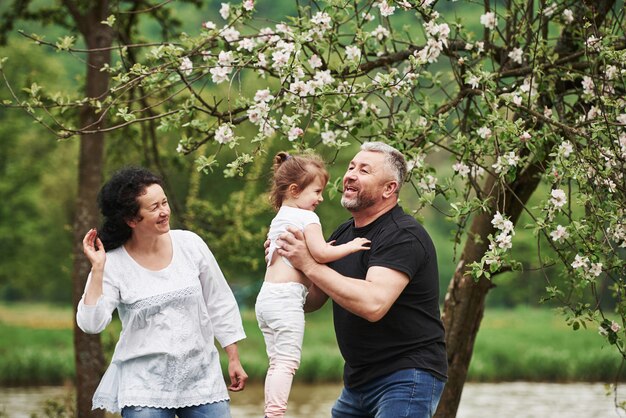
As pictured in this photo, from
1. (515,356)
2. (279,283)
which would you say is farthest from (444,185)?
(515,356)

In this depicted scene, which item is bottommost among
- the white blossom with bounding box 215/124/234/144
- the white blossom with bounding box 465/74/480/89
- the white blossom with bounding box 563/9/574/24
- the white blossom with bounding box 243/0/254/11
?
the white blossom with bounding box 215/124/234/144

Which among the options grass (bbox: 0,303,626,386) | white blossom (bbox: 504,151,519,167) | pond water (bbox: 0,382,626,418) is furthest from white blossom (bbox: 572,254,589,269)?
pond water (bbox: 0,382,626,418)

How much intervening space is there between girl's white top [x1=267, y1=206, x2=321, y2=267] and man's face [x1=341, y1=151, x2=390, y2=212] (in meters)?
0.21

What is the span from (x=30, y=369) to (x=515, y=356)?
11.3 metres

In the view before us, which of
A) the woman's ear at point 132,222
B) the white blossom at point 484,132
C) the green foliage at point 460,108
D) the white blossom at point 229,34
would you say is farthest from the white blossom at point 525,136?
the woman's ear at point 132,222

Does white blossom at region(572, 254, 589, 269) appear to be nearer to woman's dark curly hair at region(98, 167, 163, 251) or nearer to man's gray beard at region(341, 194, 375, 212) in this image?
man's gray beard at region(341, 194, 375, 212)

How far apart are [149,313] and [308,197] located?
0.88 m

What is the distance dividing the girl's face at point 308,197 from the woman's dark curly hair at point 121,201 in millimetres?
619

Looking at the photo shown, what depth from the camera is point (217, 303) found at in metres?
4.98

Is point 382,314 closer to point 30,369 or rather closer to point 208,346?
point 208,346

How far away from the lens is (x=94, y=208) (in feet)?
31.8

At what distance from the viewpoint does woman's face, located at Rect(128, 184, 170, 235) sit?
474 centimetres

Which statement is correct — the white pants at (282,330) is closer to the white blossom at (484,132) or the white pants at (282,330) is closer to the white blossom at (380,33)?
the white blossom at (484,132)

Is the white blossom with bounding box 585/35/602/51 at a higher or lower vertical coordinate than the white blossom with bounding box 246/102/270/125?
higher
